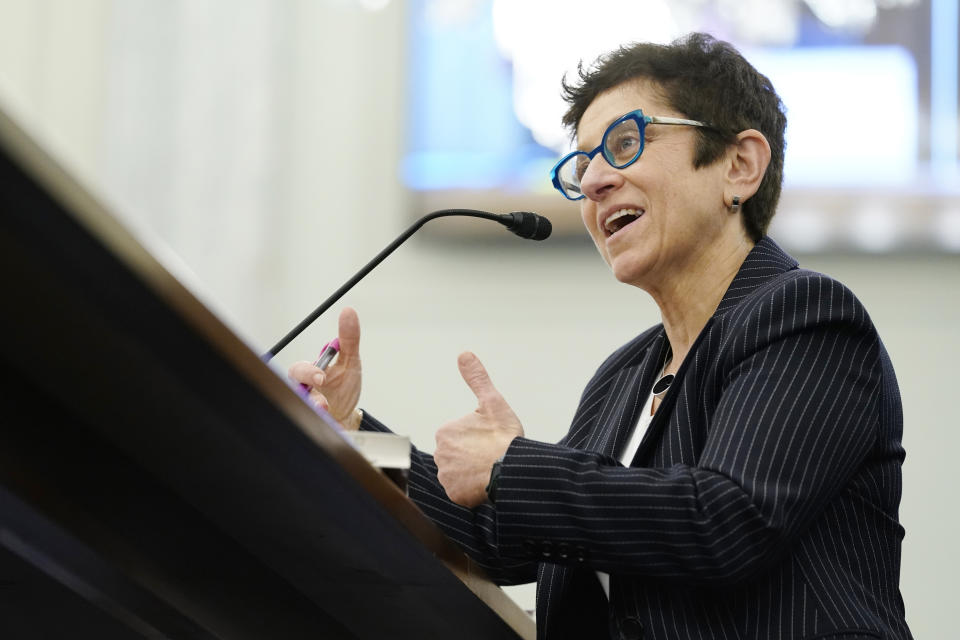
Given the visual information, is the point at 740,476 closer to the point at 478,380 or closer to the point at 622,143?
the point at 478,380

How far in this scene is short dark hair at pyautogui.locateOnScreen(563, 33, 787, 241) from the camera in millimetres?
1796

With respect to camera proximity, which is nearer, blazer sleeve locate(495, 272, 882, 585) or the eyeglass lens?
blazer sleeve locate(495, 272, 882, 585)

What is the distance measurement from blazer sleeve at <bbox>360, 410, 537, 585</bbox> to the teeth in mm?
476

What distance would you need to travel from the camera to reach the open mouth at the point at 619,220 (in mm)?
1787

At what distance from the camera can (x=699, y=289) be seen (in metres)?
1.75

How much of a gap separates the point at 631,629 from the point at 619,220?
28.9 inches

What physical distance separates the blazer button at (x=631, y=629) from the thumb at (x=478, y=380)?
0.29m

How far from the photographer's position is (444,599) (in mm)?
1101

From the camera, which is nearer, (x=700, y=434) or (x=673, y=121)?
(x=700, y=434)

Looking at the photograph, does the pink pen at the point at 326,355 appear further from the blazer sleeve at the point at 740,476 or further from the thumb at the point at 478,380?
the blazer sleeve at the point at 740,476

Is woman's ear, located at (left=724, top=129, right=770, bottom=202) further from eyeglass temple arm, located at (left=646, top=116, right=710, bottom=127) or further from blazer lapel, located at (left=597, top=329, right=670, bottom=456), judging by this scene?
blazer lapel, located at (left=597, top=329, right=670, bottom=456)

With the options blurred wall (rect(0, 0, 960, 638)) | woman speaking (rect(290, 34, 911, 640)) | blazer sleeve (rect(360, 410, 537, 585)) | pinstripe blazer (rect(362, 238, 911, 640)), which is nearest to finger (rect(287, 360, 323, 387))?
woman speaking (rect(290, 34, 911, 640))

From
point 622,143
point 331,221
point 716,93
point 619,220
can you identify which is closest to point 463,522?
point 619,220

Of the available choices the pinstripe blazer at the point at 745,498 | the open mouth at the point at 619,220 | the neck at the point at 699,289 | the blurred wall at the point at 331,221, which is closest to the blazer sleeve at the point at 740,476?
the pinstripe blazer at the point at 745,498
